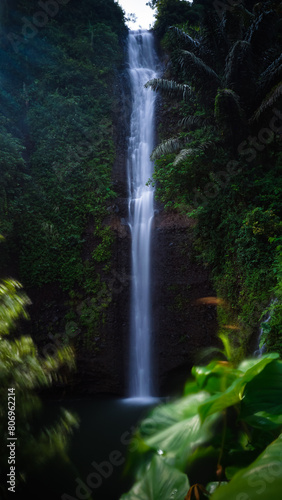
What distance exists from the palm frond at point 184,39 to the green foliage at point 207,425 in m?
9.19

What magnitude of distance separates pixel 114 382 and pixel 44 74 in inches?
460

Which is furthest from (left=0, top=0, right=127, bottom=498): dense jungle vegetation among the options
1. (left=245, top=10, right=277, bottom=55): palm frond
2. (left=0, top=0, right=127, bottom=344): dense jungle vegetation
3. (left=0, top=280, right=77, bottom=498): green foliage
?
(left=245, top=10, right=277, bottom=55): palm frond

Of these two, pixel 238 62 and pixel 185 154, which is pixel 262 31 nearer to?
pixel 238 62

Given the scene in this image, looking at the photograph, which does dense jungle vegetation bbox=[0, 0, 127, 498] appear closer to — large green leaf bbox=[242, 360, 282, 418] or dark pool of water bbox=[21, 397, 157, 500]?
dark pool of water bbox=[21, 397, 157, 500]

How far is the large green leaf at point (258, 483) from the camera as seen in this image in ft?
1.18

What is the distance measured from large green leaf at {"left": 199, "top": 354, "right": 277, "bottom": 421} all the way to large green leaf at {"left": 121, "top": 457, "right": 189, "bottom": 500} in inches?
8.8

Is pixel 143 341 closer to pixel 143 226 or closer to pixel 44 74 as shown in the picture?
pixel 143 226

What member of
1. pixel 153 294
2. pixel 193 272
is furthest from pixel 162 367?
pixel 193 272

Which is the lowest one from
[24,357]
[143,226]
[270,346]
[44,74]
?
[270,346]

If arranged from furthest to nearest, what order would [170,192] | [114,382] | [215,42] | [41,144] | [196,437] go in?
[41,144]
[170,192]
[215,42]
[114,382]
[196,437]

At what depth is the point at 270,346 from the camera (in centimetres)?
391

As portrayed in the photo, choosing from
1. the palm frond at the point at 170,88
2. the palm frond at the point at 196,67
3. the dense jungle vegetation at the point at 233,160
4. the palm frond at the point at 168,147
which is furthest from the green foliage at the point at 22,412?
the palm frond at the point at 170,88

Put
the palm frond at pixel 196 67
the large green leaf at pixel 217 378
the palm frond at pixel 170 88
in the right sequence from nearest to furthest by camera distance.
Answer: the large green leaf at pixel 217 378
the palm frond at pixel 196 67
the palm frond at pixel 170 88

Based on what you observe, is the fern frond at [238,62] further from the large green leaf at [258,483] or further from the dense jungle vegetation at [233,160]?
the large green leaf at [258,483]
